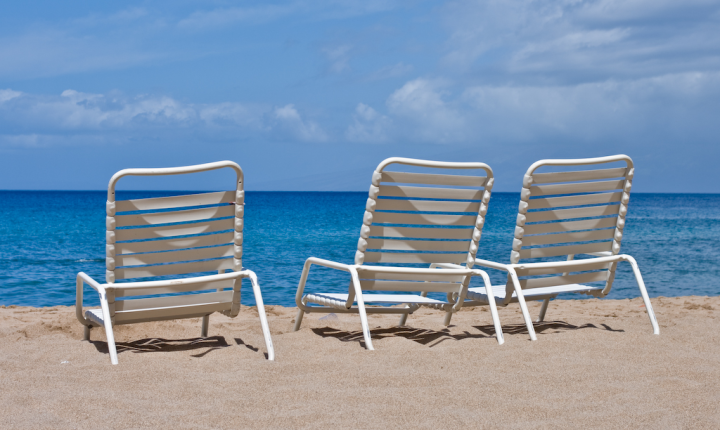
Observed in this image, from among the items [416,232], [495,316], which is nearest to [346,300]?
[416,232]

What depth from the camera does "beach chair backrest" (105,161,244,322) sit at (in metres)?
4.12

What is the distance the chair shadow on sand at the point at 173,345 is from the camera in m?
4.42

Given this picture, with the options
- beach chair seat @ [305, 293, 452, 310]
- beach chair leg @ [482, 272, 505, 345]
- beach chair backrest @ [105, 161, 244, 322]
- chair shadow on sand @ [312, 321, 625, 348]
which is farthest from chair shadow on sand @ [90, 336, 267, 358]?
beach chair leg @ [482, 272, 505, 345]

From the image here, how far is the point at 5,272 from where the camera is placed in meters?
13.1

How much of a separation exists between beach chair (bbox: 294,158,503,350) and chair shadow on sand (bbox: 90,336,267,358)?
678 millimetres

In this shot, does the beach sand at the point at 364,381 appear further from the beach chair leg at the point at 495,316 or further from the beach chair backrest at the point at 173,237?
the beach chair backrest at the point at 173,237

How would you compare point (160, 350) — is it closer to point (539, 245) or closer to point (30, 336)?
point (30, 336)

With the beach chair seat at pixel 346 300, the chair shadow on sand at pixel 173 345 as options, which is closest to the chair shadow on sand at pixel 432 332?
the beach chair seat at pixel 346 300

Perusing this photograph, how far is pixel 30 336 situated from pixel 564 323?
14.0 ft

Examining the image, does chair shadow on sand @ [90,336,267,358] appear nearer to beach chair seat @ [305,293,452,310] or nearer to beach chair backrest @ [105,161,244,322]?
beach chair backrest @ [105,161,244,322]

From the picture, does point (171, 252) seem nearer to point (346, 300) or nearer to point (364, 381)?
point (346, 300)

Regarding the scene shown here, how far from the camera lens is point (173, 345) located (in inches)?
186

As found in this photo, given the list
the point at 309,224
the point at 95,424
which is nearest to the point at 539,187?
the point at 95,424

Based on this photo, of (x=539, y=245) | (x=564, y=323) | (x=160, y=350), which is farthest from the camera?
(x=564, y=323)
